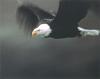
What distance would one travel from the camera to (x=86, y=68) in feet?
14.9

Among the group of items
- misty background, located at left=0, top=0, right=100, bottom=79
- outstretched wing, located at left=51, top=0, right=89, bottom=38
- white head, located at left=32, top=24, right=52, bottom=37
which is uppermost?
outstretched wing, located at left=51, top=0, right=89, bottom=38

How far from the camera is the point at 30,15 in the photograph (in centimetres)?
452

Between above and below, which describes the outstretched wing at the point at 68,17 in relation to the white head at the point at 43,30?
above

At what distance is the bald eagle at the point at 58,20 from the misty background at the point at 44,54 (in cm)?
2

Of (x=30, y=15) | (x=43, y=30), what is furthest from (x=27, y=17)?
(x=43, y=30)

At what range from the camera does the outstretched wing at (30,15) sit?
4449mm

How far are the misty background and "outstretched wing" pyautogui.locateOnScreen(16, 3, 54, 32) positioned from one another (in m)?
0.02

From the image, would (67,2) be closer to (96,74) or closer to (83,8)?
(83,8)

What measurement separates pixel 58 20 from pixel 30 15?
140mm

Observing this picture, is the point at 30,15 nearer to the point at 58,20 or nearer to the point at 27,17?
the point at 27,17

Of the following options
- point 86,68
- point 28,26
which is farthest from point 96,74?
point 28,26

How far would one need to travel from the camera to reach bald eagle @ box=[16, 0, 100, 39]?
14.5ft

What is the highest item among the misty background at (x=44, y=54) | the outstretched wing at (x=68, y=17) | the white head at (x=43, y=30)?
the outstretched wing at (x=68, y=17)

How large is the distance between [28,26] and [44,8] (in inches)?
5.2
